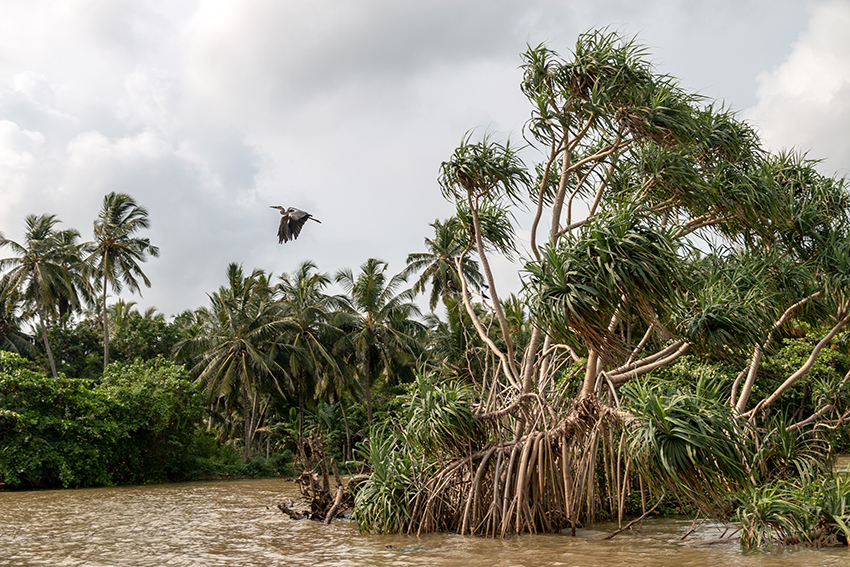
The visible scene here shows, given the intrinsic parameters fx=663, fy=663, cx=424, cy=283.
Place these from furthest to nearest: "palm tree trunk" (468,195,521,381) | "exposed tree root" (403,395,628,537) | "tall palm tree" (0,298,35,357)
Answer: "tall palm tree" (0,298,35,357), "palm tree trunk" (468,195,521,381), "exposed tree root" (403,395,628,537)

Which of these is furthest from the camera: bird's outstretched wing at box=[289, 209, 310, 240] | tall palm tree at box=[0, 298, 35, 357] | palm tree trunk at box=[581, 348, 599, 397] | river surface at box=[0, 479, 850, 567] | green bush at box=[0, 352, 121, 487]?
tall palm tree at box=[0, 298, 35, 357]

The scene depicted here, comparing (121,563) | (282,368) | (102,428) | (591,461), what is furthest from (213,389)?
(591,461)

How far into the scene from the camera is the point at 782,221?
9039mm

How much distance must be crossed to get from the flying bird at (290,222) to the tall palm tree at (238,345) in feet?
47.4

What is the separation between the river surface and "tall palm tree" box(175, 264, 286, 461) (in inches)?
521

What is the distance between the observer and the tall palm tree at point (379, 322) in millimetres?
29359

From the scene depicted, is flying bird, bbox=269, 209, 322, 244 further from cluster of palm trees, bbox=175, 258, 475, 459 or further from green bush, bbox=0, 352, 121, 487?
cluster of palm trees, bbox=175, 258, 475, 459

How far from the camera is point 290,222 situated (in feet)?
38.0

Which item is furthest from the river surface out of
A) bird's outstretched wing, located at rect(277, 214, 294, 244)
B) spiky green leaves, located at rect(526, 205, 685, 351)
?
bird's outstretched wing, located at rect(277, 214, 294, 244)

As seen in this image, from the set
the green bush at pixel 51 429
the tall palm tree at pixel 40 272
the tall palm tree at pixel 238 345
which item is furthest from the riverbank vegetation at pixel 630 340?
the tall palm tree at pixel 40 272

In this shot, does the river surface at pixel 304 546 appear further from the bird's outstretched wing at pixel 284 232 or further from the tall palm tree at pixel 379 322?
the tall palm tree at pixel 379 322

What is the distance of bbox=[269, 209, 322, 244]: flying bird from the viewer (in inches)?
451

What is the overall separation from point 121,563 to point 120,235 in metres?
23.8

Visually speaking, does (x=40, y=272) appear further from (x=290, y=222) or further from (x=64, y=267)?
(x=290, y=222)
